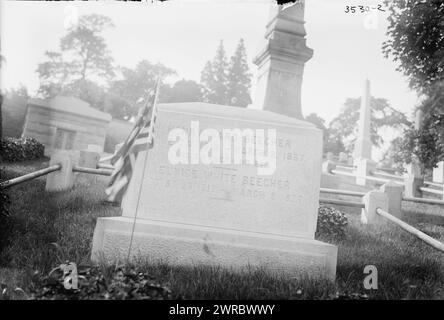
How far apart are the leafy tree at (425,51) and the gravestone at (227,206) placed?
5.81 meters

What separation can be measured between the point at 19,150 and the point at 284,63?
989 cm

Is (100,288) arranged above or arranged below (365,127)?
below

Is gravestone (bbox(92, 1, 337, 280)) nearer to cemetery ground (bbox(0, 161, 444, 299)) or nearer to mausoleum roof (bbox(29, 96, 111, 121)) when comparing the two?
cemetery ground (bbox(0, 161, 444, 299))

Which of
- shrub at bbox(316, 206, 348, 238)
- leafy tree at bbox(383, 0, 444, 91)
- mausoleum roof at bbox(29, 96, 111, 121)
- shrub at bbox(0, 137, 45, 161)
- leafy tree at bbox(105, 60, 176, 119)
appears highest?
leafy tree at bbox(105, 60, 176, 119)

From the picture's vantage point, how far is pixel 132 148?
152 inches

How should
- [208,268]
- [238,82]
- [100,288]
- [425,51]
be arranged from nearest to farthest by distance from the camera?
[100,288] < [208,268] < [425,51] < [238,82]

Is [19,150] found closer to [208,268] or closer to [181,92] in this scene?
[208,268]

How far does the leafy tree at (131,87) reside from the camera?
108ft

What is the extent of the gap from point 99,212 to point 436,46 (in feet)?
28.9

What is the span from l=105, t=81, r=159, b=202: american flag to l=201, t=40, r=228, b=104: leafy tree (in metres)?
42.9

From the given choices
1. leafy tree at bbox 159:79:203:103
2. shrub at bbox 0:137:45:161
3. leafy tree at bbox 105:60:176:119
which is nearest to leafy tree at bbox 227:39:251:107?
leafy tree at bbox 159:79:203:103

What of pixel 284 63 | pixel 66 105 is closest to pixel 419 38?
pixel 284 63

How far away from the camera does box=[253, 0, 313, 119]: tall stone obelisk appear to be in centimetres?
716
